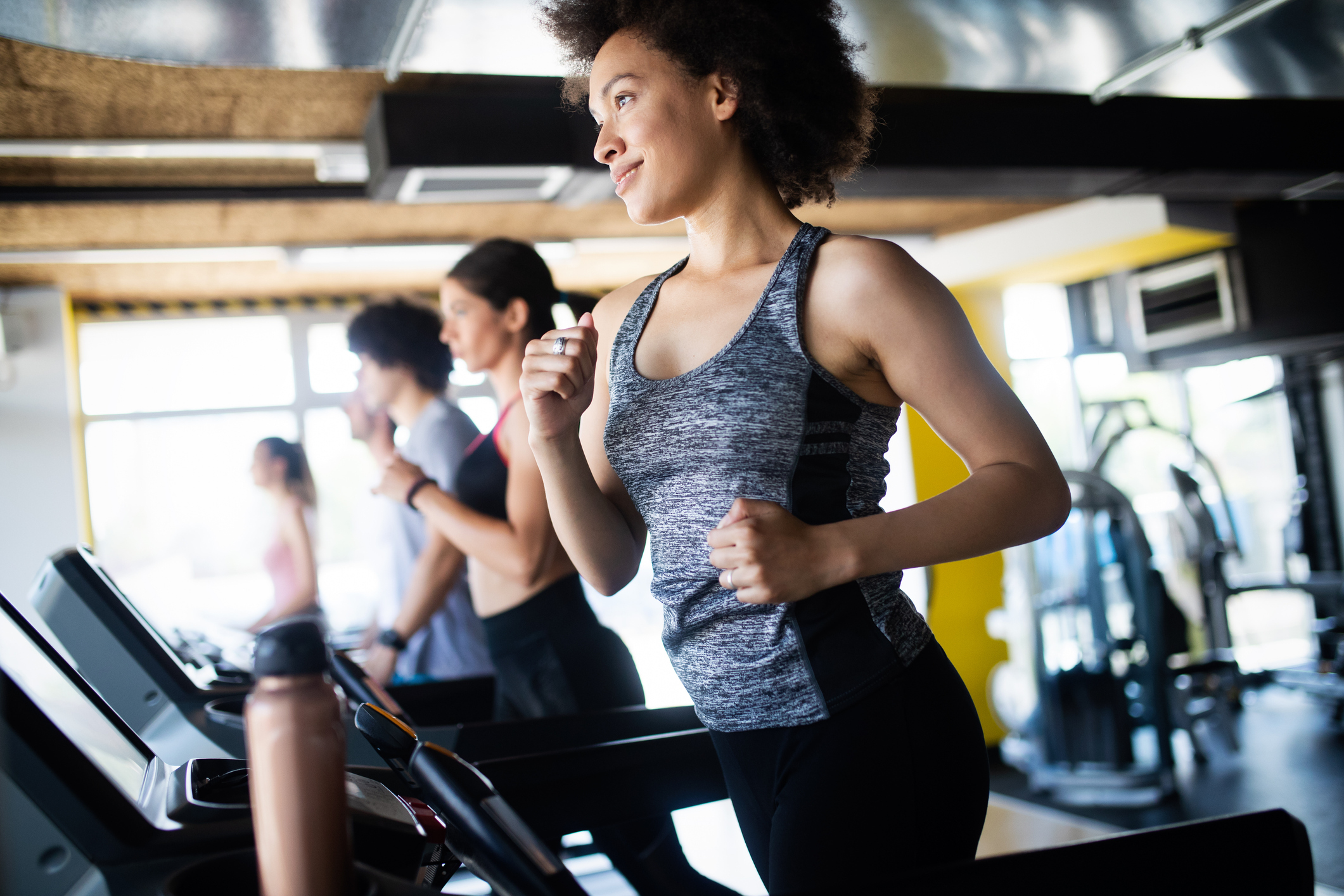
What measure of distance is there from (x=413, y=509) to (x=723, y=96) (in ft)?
5.70

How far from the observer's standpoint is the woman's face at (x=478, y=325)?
2.18 metres

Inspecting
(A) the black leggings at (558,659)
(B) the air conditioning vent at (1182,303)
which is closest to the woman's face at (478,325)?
(A) the black leggings at (558,659)

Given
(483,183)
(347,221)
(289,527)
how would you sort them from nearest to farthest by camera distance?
1. (483,183)
2. (289,527)
3. (347,221)

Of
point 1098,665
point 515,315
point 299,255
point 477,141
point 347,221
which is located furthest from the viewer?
point 299,255

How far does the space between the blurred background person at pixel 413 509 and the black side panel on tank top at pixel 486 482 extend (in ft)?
0.62

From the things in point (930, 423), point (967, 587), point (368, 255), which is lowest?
point (967, 587)

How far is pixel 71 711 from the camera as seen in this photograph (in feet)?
2.78

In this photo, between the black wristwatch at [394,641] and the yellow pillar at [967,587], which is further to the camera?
the yellow pillar at [967,587]

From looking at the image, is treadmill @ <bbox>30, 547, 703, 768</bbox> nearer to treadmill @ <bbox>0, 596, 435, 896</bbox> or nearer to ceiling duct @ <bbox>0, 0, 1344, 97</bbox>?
treadmill @ <bbox>0, 596, 435, 896</bbox>

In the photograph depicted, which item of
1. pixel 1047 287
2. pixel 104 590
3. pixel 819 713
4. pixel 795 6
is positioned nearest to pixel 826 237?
pixel 795 6

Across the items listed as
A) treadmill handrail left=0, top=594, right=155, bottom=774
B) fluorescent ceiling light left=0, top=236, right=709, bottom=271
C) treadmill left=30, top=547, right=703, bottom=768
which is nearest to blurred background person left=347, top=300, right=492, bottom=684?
treadmill left=30, top=547, right=703, bottom=768

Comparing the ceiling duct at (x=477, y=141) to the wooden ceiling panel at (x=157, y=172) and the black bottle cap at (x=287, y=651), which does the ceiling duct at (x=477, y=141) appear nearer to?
the wooden ceiling panel at (x=157, y=172)

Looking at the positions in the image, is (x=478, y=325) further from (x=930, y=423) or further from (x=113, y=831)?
(x=113, y=831)

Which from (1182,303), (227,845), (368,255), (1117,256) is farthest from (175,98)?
(1182,303)
